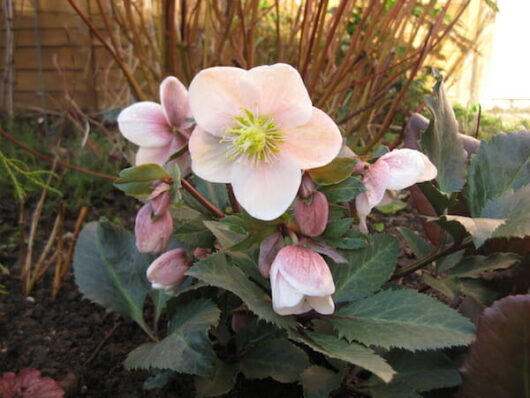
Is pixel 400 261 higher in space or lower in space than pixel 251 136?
lower

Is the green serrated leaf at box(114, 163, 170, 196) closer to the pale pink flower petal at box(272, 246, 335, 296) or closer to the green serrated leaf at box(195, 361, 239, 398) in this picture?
the pale pink flower petal at box(272, 246, 335, 296)

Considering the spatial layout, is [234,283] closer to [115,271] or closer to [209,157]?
[209,157]

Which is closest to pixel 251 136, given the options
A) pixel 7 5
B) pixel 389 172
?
pixel 389 172

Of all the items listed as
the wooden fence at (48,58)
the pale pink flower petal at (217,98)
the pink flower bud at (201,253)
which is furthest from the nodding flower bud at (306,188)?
the wooden fence at (48,58)

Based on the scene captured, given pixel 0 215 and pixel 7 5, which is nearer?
pixel 0 215

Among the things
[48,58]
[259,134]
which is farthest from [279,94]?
[48,58]

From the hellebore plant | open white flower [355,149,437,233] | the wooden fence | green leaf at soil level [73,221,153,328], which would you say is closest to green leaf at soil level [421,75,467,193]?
the hellebore plant

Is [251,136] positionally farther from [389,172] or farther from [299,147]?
[389,172]
